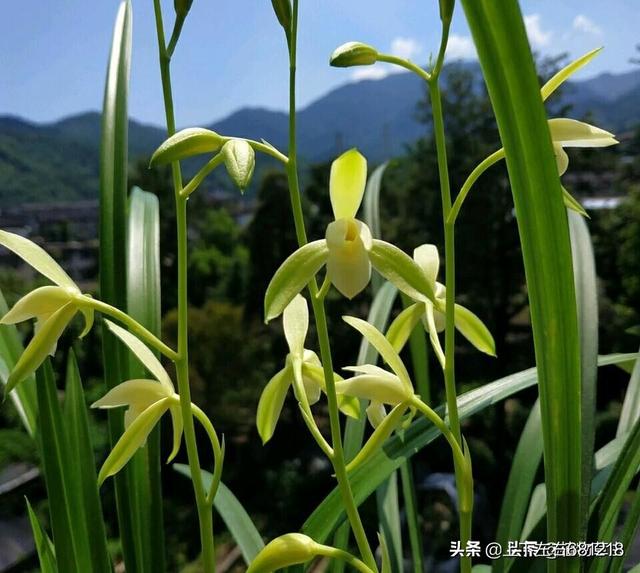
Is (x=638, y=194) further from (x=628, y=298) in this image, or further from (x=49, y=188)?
(x=49, y=188)

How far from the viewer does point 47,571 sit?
1.60 feet

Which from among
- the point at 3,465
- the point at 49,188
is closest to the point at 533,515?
the point at 3,465

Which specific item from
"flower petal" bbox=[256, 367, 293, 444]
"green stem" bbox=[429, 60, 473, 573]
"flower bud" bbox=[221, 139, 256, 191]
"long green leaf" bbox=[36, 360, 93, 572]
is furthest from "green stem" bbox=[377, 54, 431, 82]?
"long green leaf" bbox=[36, 360, 93, 572]

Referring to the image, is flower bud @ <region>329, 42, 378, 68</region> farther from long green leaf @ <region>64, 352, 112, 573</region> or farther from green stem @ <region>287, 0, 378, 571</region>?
long green leaf @ <region>64, 352, 112, 573</region>

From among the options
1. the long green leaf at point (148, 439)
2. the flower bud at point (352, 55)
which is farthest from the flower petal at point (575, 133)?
the long green leaf at point (148, 439)

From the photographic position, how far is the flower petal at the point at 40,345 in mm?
Result: 337

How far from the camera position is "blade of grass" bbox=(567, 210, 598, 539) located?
0.37 meters

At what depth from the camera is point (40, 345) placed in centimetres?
34

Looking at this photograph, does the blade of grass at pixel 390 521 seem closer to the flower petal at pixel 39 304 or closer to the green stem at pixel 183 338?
the green stem at pixel 183 338

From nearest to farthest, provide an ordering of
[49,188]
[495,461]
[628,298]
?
1. [495,461]
2. [628,298]
3. [49,188]

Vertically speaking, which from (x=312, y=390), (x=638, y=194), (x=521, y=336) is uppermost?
(x=638, y=194)

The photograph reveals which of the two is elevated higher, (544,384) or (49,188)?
(49,188)

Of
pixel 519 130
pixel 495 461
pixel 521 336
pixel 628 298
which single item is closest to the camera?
pixel 519 130

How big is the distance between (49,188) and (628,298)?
2626 cm
